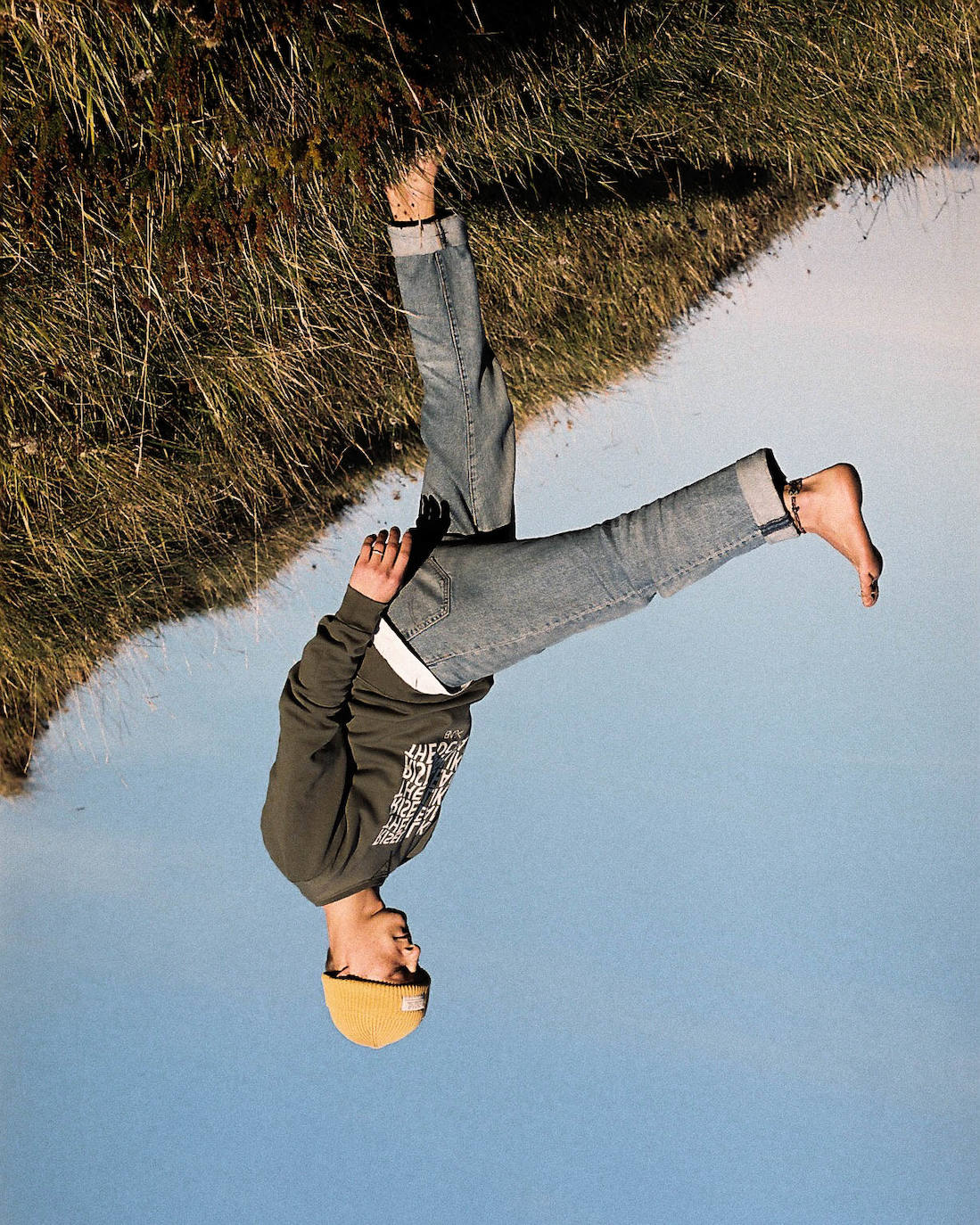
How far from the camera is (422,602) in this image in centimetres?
213

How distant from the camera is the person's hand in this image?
80.0 inches

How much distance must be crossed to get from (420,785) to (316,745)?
1.25ft

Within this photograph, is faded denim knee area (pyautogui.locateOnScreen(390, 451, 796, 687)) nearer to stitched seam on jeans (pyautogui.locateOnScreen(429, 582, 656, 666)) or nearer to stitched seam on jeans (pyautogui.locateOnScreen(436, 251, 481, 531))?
stitched seam on jeans (pyautogui.locateOnScreen(429, 582, 656, 666))

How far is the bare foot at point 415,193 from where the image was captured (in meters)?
2.24

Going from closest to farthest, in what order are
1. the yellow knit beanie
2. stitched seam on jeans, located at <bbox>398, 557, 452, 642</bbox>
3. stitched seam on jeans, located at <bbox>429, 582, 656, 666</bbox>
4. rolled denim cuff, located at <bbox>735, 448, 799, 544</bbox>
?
rolled denim cuff, located at <bbox>735, 448, 799, 544</bbox>, stitched seam on jeans, located at <bbox>429, 582, 656, 666</bbox>, stitched seam on jeans, located at <bbox>398, 557, 452, 642</bbox>, the yellow knit beanie

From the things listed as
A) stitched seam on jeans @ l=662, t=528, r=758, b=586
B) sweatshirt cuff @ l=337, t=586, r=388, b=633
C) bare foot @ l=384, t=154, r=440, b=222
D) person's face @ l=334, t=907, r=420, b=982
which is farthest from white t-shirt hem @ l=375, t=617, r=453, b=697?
bare foot @ l=384, t=154, r=440, b=222

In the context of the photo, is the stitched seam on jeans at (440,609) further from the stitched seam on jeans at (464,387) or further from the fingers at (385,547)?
the stitched seam on jeans at (464,387)

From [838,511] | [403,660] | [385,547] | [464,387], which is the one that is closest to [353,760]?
[403,660]

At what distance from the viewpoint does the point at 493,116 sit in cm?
248

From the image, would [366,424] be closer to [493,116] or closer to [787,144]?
[493,116]

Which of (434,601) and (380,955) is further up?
(434,601)

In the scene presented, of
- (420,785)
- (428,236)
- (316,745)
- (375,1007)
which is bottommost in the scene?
(375,1007)

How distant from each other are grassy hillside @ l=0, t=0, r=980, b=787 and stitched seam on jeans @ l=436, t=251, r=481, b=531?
322mm

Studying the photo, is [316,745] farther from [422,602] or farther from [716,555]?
[716,555]
